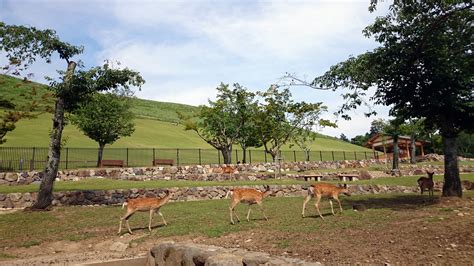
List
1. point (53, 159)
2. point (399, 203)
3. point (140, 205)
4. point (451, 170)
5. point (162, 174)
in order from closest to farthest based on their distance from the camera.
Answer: point (140, 205), point (451, 170), point (399, 203), point (53, 159), point (162, 174)

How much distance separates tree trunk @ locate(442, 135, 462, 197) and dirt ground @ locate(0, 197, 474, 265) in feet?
16.3

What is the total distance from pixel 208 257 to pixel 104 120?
3503cm

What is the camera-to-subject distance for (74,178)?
2678 cm

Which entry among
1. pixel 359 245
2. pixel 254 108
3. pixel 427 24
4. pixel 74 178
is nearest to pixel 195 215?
pixel 359 245

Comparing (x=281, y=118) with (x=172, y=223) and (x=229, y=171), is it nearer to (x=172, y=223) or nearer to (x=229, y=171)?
(x=229, y=171)

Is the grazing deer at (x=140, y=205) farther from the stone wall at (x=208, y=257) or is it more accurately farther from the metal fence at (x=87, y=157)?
the metal fence at (x=87, y=157)

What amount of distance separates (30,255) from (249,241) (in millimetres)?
5890

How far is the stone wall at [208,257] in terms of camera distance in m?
5.71

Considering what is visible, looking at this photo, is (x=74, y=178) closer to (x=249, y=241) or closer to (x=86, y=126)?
(x=86, y=126)


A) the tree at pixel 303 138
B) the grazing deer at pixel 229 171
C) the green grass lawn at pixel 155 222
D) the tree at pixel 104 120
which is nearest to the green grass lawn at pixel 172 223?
the green grass lawn at pixel 155 222

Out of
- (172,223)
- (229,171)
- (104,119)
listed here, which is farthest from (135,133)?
(172,223)

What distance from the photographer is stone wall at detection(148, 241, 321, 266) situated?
571cm

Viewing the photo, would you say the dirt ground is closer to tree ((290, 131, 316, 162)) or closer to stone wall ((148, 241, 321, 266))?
stone wall ((148, 241, 321, 266))

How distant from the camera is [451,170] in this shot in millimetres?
14961
